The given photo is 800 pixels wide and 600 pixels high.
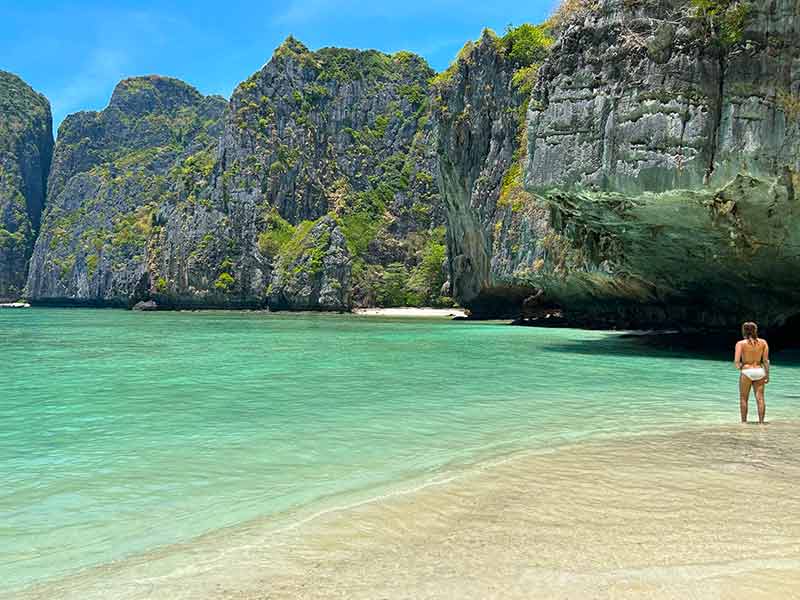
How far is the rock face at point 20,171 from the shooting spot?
457 ft

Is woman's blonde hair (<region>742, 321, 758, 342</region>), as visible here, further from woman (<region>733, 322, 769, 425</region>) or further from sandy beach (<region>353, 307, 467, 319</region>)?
sandy beach (<region>353, 307, 467, 319</region>)

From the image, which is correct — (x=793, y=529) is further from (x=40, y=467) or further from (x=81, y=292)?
(x=81, y=292)

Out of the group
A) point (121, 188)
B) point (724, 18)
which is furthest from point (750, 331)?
point (121, 188)

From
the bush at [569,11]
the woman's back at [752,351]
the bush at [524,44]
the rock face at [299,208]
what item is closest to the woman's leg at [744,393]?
the woman's back at [752,351]

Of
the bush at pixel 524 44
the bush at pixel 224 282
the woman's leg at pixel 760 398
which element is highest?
the bush at pixel 524 44

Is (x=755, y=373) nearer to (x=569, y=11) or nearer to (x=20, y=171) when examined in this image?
(x=569, y=11)

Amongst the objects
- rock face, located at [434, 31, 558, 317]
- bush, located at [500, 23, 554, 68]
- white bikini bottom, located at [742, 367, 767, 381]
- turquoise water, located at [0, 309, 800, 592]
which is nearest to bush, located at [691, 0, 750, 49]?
turquoise water, located at [0, 309, 800, 592]

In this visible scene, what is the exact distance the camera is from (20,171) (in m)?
157

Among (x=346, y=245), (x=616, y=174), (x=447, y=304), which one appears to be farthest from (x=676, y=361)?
(x=346, y=245)

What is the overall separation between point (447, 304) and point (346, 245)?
16694mm

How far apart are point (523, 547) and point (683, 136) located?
1723 cm

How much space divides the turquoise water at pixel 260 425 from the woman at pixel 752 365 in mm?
526

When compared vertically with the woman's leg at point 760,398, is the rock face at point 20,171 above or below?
above

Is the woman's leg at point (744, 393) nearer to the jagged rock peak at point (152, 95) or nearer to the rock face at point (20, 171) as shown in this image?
the rock face at point (20, 171)
